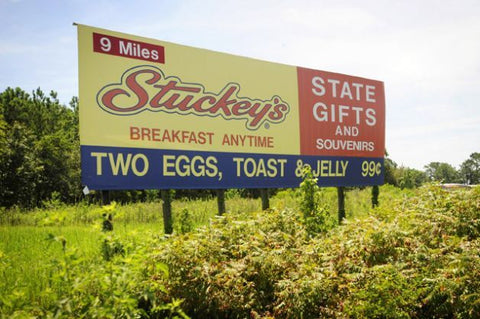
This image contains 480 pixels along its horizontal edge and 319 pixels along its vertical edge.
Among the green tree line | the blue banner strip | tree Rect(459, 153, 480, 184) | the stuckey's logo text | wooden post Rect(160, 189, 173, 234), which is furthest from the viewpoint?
tree Rect(459, 153, 480, 184)

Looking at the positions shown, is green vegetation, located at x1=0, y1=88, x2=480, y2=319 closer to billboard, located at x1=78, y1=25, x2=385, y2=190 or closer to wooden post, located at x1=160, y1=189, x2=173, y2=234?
wooden post, located at x1=160, y1=189, x2=173, y2=234

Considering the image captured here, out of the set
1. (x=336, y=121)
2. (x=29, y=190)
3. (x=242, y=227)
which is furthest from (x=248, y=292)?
(x=29, y=190)

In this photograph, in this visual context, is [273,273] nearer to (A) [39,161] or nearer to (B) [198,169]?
(B) [198,169]

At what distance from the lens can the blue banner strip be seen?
6.66 m

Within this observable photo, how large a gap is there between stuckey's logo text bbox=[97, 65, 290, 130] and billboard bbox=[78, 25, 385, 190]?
0.02m

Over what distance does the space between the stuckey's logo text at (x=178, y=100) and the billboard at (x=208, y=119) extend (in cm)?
2

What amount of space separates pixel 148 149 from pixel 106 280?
14.5ft

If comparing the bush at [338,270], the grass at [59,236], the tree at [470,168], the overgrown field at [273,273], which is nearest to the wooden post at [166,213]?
the grass at [59,236]

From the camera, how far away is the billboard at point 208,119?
6.71 meters

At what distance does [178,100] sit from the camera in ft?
24.6

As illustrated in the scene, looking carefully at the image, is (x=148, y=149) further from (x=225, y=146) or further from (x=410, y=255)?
(x=410, y=255)

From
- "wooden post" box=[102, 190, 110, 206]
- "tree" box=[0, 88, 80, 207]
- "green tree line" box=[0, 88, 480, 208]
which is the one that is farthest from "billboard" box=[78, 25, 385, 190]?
"tree" box=[0, 88, 80, 207]

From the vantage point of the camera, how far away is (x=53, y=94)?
134 ft

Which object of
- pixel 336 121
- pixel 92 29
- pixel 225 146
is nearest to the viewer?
pixel 92 29
